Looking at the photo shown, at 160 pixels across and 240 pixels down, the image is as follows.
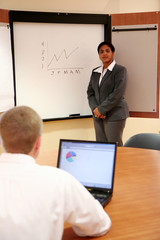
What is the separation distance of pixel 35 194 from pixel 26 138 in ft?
0.67

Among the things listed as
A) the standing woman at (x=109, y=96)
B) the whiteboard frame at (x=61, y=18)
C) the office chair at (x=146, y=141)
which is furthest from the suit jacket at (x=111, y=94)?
the office chair at (x=146, y=141)

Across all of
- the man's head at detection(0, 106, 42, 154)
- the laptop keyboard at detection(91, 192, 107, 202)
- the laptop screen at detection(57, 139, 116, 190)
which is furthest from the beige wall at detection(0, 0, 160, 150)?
the man's head at detection(0, 106, 42, 154)

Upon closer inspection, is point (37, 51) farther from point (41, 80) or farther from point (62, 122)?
point (62, 122)

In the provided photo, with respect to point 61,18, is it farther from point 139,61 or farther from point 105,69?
point 139,61

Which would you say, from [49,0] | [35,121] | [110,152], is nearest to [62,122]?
[49,0]

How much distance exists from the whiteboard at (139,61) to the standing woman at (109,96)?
314 millimetres

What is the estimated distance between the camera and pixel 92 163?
1745mm

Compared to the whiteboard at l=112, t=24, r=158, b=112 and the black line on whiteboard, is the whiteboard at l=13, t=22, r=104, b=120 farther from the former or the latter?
the whiteboard at l=112, t=24, r=158, b=112

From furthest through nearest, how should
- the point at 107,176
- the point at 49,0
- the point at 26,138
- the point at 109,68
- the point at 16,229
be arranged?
the point at 49,0, the point at 109,68, the point at 107,176, the point at 26,138, the point at 16,229

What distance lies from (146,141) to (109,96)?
107cm

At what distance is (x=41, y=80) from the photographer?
13.8ft

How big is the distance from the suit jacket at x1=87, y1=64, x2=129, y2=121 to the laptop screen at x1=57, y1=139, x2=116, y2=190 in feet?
6.97

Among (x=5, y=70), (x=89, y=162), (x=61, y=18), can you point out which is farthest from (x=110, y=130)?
(x=89, y=162)

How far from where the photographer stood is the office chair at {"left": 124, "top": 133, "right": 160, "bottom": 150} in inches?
114
